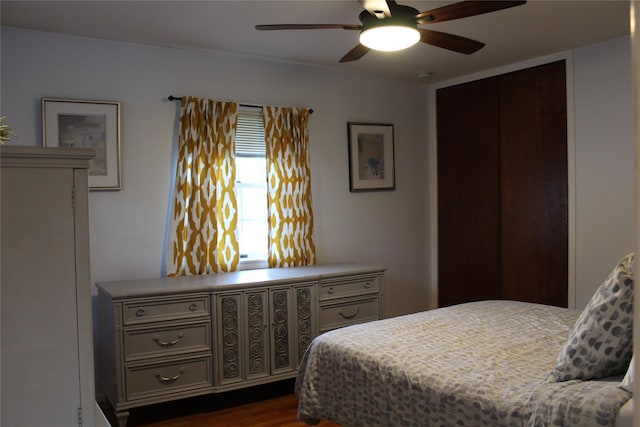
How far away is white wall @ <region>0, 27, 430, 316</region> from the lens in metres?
3.53

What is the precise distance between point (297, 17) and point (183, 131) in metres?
1.20

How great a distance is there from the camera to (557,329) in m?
2.69

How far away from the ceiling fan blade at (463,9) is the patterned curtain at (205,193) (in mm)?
1875

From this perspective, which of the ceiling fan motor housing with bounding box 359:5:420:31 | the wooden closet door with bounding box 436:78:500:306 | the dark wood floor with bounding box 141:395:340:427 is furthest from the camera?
the wooden closet door with bounding box 436:78:500:306

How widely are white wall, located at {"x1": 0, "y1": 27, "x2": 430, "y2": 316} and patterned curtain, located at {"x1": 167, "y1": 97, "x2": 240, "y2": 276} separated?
100 mm

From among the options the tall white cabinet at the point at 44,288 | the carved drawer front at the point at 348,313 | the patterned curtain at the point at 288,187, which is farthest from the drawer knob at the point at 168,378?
the tall white cabinet at the point at 44,288

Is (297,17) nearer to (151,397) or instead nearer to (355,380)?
(355,380)

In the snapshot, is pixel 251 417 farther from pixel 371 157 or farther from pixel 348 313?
pixel 371 157

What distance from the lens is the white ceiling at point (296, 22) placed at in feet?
10.3

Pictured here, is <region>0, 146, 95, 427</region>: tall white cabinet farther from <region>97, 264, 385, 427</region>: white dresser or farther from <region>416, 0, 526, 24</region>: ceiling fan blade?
<region>416, 0, 526, 24</region>: ceiling fan blade

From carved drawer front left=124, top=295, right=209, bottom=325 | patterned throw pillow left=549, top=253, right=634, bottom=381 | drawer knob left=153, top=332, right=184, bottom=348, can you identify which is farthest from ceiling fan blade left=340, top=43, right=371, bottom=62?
drawer knob left=153, top=332, right=184, bottom=348

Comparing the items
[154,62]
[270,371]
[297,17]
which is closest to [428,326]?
[270,371]

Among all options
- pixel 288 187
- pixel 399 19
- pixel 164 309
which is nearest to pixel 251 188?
pixel 288 187

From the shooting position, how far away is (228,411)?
359cm
